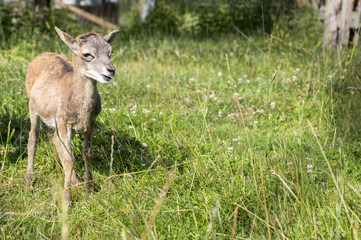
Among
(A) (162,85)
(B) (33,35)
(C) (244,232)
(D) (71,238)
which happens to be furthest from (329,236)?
(B) (33,35)

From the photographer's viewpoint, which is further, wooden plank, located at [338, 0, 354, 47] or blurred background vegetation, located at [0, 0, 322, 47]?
blurred background vegetation, located at [0, 0, 322, 47]

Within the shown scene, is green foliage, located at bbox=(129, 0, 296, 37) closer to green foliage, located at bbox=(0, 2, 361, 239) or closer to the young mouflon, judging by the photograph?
green foliage, located at bbox=(0, 2, 361, 239)

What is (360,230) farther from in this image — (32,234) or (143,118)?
(143,118)


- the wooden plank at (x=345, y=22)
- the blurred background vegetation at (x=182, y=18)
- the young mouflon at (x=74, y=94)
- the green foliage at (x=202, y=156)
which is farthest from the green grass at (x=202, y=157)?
the blurred background vegetation at (x=182, y=18)

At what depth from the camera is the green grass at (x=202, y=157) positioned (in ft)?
9.86

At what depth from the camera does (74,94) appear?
382 centimetres

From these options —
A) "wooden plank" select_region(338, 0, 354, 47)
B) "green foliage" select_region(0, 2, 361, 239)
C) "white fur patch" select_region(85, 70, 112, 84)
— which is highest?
"white fur patch" select_region(85, 70, 112, 84)

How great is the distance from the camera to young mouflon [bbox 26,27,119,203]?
11.9 ft

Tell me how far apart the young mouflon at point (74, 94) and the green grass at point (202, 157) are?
16 cm

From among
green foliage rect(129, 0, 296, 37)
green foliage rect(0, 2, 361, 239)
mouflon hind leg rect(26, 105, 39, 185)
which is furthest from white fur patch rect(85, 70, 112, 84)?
green foliage rect(129, 0, 296, 37)

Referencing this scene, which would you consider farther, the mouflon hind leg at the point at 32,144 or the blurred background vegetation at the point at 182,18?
the blurred background vegetation at the point at 182,18

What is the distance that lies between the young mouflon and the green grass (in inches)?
6.4

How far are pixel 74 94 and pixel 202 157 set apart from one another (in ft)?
4.52

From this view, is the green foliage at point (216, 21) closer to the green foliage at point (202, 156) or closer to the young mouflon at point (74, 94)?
the green foliage at point (202, 156)
